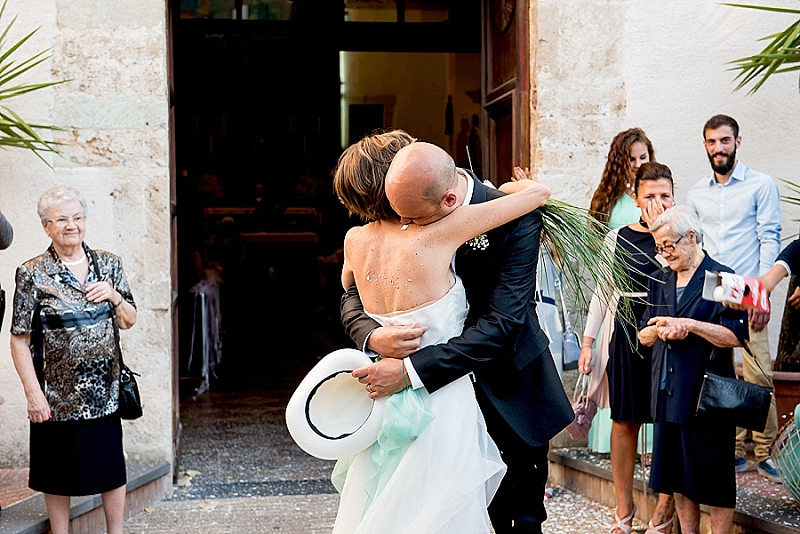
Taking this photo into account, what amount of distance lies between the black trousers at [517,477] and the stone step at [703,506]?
1.47 m

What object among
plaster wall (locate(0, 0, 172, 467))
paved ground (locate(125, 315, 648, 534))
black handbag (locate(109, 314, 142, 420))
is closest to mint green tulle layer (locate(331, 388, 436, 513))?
black handbag (locate(109, 314, 142, 420))

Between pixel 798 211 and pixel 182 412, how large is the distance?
4.83 meters

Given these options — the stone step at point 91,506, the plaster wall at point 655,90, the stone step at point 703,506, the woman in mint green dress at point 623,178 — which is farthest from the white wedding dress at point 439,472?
the plaster wall at point 655,90

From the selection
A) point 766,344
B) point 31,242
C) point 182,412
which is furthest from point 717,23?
point 182,412

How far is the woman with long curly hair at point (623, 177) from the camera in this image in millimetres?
5180

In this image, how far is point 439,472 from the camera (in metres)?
2.95

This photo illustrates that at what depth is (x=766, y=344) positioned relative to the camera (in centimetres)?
549

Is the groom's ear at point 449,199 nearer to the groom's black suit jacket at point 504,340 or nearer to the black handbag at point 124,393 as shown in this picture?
the groom's black suit jacket at point 504,340

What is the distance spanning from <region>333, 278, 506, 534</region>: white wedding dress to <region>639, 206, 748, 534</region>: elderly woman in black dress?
53.5 inches

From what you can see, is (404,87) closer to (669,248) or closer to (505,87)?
(505,87)

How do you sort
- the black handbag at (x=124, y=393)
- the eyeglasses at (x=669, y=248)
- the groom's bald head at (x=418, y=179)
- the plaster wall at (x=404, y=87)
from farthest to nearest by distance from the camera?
the plaster wall at (x=404, y=87) → the black handbag at (x=124, y=393) → the eyeglasses at (x=669, y=248) → the groom's bald head at (x=418, y=179)

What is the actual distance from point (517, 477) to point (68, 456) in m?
2.15

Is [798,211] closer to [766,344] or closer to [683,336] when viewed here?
[766,344]

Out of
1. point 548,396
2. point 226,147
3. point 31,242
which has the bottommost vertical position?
point 548,396
